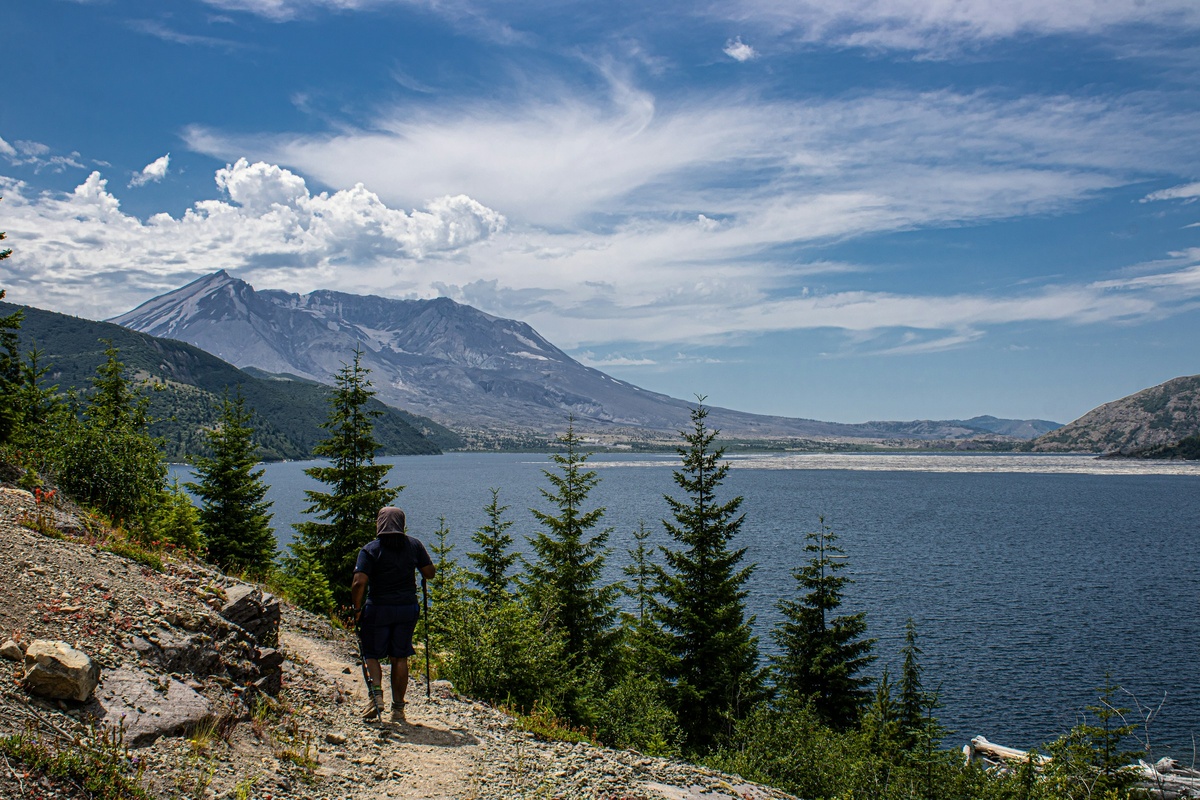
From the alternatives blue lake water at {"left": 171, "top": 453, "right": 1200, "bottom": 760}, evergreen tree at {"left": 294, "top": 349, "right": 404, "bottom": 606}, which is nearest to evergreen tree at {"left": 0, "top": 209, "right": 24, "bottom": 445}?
evergreen tree at {"left": 294, "top": 349, "right": 404, "bottom": 606}

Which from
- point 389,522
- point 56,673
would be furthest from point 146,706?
point 389,522

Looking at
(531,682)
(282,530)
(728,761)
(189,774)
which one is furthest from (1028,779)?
(282,530)

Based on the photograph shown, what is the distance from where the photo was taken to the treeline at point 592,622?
1331 centimetres

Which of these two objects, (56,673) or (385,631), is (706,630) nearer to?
(385,631)

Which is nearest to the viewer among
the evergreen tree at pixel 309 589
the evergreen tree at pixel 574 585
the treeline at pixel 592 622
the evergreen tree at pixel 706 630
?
the treeline at pixel 592 622

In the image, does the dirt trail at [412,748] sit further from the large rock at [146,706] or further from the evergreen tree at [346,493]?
the evergreen tree at [346,493]

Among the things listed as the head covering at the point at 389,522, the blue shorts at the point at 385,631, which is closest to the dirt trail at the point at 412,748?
the blue shorts at the point at 385,631

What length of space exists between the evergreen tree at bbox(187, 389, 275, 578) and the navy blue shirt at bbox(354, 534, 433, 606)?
19.8m

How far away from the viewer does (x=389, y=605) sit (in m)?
9.29

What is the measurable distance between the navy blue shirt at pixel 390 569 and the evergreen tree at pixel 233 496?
19.8 metres

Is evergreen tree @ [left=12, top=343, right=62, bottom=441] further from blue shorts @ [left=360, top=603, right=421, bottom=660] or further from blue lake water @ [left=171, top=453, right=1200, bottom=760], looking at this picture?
blue lake water @ [left=171, top=453, right=1200, bottom=760]

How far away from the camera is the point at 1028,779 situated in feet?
53.9

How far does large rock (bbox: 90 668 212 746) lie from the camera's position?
20.8 feet

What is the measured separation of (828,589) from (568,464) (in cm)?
1281
